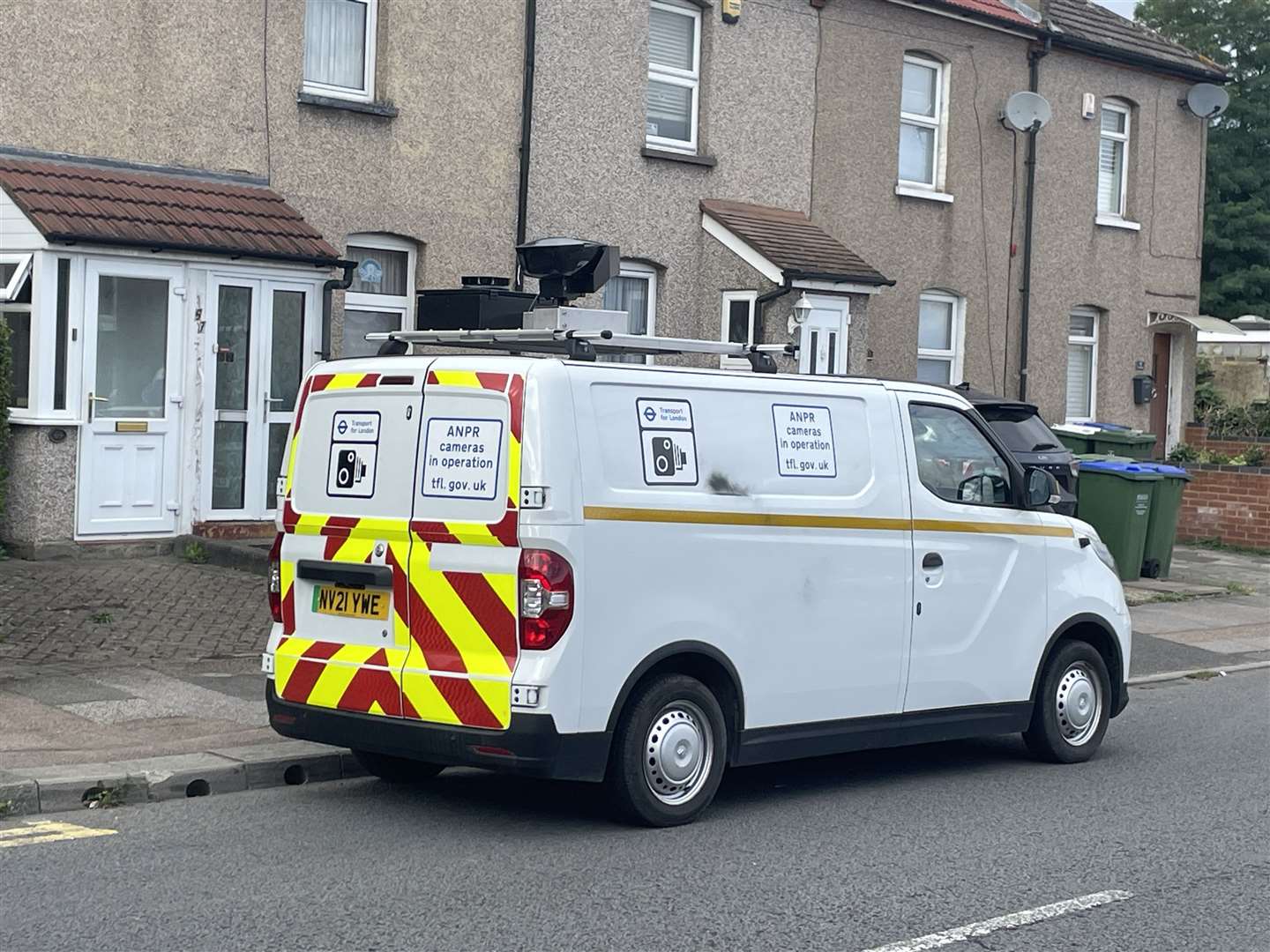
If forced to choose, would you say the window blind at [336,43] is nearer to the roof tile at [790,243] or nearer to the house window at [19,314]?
the house window at [19,314]

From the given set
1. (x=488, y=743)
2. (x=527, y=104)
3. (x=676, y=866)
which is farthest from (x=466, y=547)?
(x=527, y=104)

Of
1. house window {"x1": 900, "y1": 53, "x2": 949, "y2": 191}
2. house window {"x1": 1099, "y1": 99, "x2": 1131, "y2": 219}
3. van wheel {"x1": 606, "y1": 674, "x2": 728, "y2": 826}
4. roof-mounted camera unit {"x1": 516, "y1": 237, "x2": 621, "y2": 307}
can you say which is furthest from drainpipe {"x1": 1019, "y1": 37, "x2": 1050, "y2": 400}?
van wheel {"x1": 606, "y1": 674, "x2": 728, "y2": 826}

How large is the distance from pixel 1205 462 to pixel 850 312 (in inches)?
229

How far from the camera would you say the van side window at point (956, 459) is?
845 centimetres

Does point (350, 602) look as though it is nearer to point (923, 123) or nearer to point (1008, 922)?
point (1008, 922)

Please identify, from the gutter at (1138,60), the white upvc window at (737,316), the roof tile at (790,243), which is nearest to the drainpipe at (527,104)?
the roof tile at (790,243)

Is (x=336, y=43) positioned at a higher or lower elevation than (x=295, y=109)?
higher

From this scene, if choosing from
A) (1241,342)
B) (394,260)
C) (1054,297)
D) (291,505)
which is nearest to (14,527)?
(394,260)

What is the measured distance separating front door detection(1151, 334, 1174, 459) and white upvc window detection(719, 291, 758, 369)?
925 centimetres

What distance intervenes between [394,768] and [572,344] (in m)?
2.31

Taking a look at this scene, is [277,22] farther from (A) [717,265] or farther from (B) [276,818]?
(B) [276,818]

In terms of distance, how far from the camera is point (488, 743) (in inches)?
270

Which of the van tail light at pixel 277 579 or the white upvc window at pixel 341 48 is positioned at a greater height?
the white upvc window at pixel 341 48

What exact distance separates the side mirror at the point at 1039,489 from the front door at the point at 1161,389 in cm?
1703
